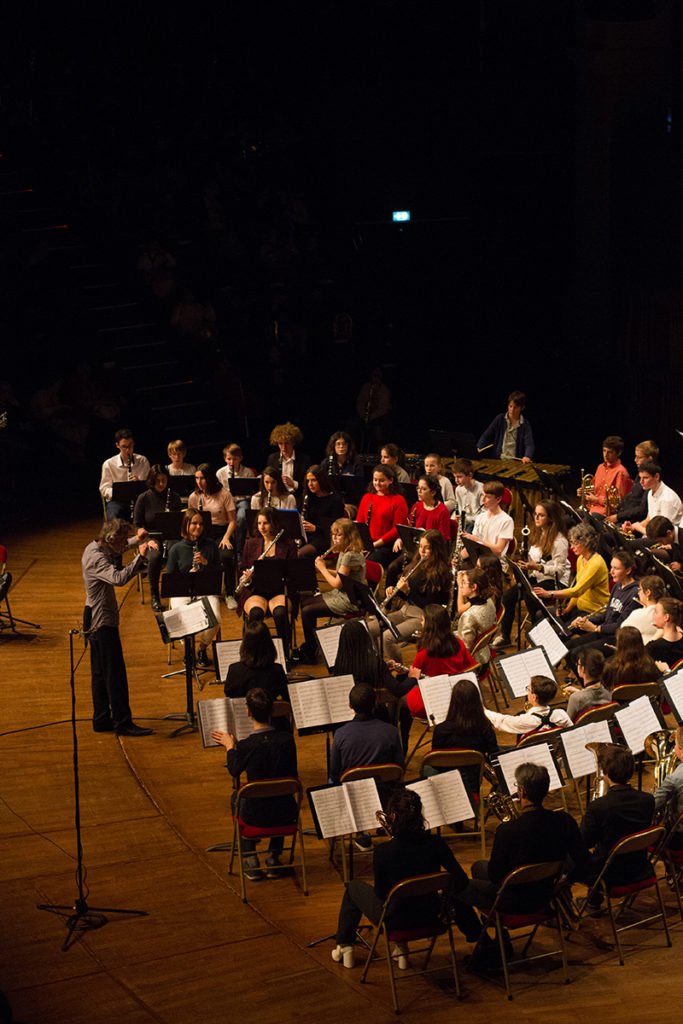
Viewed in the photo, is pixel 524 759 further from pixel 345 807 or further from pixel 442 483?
pixel 442 483

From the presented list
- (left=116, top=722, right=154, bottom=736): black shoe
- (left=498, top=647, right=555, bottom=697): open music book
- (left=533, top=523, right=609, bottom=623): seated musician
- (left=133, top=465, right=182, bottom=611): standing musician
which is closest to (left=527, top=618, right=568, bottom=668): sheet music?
(left=498, top=647, right=555, bottom=697): open music book

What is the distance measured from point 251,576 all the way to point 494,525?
89.2 inches

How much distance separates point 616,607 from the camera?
29.0 ft

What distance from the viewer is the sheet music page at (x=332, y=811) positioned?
576 cm

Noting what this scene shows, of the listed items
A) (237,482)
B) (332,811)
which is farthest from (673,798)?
(237,482)

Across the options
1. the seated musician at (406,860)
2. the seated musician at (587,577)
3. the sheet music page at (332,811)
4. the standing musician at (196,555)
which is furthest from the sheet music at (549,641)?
the standing musician at (196,555)

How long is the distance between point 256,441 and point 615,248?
19.4ft

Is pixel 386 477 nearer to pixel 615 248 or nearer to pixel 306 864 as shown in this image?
pixel 306 864

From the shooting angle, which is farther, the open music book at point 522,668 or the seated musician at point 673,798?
the open music book at point 522,668

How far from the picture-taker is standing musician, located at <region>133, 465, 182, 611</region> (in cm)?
1098

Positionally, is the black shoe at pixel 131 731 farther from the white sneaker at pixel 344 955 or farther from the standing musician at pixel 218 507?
the white sneaker at pixel 344 955

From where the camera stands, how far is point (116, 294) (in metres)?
17.9

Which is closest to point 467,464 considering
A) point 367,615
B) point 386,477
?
point 386,477

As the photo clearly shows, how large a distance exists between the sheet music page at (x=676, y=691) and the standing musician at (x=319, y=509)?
4401 mm
